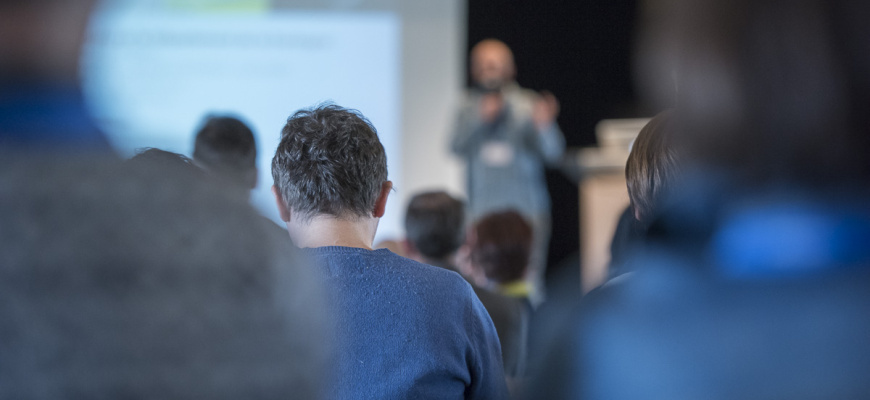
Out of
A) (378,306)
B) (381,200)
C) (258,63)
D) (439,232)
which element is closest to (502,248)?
(439,232)

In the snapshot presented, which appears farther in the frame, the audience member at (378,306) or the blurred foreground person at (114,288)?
the audience member at (378,306)

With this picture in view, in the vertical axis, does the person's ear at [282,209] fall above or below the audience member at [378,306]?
A: above

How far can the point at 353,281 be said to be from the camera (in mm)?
1279

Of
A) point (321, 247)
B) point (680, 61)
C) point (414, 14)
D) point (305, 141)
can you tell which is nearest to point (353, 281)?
point (321, 247)

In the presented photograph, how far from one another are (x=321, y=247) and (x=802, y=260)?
1022 mm

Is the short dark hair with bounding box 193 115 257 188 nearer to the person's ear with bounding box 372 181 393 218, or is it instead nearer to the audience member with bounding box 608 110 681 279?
the person's ear with bounding box 372 181 393 218

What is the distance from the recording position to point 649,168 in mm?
1300

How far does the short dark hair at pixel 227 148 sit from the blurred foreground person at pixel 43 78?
184cm

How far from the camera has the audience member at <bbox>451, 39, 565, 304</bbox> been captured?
4.86 meters

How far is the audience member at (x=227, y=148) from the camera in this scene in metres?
2.17

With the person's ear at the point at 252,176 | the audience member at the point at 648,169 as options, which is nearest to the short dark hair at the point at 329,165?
the audience member at the point at 648,169

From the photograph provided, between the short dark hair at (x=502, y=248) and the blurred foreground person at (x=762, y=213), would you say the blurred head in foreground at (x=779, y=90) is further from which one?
the short dark hair at (x=502, y=248)

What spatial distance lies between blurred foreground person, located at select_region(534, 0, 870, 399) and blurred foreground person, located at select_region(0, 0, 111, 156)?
283 millimetres

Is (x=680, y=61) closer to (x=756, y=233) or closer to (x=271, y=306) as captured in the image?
(x=756, y=233)
